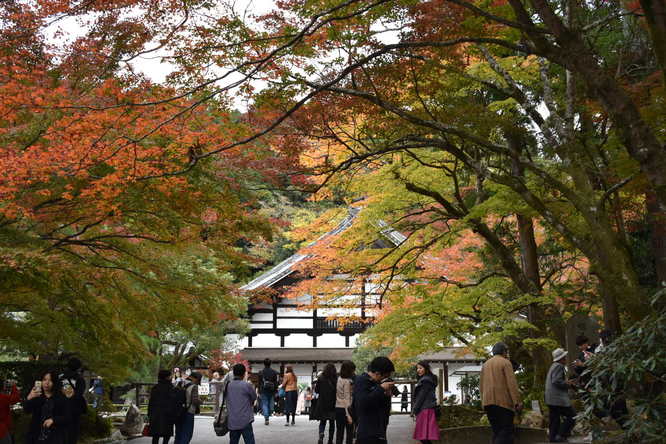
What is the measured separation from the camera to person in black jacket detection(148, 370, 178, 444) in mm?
10359

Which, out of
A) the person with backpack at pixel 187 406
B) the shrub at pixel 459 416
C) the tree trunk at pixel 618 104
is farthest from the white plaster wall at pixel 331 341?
the tree trunk at pixel 618 104

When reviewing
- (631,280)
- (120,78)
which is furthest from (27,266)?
(631,280)

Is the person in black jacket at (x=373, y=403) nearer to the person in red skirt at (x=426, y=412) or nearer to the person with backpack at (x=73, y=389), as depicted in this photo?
the person in red skirt at (x=426, y=412)

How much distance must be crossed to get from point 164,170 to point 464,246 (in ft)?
42.3

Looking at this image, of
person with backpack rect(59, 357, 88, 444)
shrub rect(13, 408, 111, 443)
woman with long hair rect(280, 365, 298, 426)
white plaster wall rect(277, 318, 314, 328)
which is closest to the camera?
person with backpack rect(59, 357, 88, 444)

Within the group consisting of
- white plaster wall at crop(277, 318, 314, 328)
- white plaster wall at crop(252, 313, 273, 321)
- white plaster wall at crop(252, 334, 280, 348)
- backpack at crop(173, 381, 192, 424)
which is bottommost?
backpack at crop(173, 381, 192, 424)

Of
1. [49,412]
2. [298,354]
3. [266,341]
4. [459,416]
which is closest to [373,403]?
[49,412]

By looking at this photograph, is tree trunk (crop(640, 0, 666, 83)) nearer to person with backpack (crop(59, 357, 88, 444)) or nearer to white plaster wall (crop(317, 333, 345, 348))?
person with backpack (crop(59, 357, 88, 444))

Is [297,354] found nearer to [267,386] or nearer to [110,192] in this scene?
[267,386]

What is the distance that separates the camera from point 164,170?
1068cm

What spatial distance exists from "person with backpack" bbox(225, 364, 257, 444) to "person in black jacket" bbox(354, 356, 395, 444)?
3.36 metres

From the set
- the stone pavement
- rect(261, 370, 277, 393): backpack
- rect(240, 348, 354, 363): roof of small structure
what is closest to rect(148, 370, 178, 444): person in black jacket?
the stone pavement

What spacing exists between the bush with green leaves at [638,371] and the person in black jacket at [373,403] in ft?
6.98

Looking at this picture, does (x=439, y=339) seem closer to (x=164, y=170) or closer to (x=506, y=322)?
(x=506, y=322)
